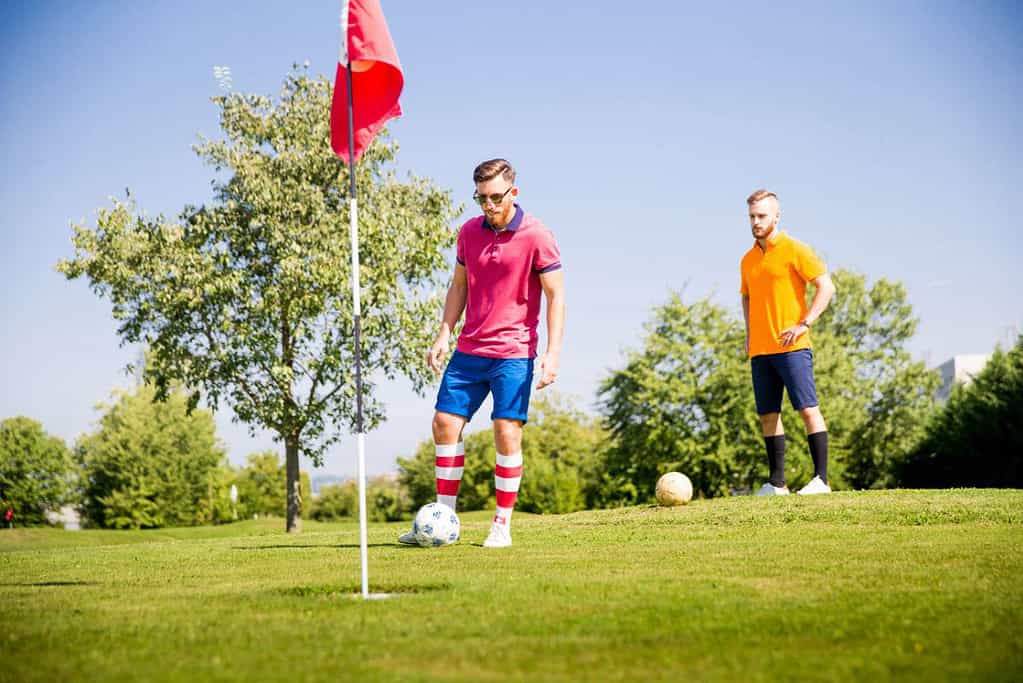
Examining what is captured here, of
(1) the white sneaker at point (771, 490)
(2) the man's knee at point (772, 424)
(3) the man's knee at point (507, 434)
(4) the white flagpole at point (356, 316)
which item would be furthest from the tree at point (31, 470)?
(4) the white flagpole at point (356, 316)

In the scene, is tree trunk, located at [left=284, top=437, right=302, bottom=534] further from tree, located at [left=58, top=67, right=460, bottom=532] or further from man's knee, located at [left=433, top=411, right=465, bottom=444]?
man's knee, located at [left=433, top=411, right=465, bottom=444]

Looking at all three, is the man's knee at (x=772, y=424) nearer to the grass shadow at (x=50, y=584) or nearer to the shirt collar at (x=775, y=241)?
the shirt collar at (x=775, y=241)

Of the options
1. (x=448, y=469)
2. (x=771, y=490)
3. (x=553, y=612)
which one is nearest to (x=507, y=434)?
(x=448, y=469)

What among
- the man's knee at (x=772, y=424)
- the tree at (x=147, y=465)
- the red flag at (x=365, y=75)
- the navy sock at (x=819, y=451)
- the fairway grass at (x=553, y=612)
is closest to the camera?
the fairway grass at (x=553, y=612)

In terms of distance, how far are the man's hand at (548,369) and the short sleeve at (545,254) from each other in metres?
0.69

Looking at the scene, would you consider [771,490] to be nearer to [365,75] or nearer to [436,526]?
[436,526]

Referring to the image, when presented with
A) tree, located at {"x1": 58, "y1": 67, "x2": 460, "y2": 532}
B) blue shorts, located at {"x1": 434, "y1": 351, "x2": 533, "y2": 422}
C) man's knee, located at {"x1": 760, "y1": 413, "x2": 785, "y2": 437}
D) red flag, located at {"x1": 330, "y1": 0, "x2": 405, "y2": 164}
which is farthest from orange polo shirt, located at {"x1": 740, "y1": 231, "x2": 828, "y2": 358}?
tree, located at {"x1": 58, "y1": 67, "x2": 460, "y2": 532}

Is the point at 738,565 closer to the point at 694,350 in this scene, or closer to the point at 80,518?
the point at 694,350

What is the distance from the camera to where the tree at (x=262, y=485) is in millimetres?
69500

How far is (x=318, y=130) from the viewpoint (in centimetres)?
2698

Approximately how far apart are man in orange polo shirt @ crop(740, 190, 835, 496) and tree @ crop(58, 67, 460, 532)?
15.3m

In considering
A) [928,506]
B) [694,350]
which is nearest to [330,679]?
[928,506]

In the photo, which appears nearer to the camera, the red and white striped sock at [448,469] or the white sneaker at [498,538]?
the white sneaker at [498,538]

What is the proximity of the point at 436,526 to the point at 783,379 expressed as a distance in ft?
16.3
